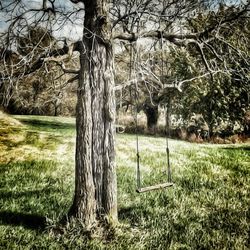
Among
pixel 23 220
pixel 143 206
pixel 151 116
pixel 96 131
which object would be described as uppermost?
pixel 151 116

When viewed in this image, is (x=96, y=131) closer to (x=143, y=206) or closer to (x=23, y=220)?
(x=143, y=206)

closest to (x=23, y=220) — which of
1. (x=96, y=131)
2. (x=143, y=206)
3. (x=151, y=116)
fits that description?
(x=96, y=131)

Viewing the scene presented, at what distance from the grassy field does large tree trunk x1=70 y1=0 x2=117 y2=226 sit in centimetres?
43

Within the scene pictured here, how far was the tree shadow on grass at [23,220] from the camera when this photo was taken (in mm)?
6084

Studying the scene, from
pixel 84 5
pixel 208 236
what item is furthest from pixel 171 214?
pixel 84 5

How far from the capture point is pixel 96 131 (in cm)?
579

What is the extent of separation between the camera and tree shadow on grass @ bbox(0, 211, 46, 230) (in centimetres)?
608

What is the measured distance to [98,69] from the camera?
5.78 m

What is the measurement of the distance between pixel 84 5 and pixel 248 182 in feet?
20.0

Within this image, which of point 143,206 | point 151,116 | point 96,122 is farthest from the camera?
point 151,116

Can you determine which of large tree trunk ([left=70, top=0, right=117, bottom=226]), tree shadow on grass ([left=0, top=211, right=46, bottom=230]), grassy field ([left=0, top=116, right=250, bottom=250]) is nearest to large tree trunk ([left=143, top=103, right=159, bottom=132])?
grassy field ([left=0, top=116, right=250, bottom=250])

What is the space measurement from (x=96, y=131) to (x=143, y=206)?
2116 mm

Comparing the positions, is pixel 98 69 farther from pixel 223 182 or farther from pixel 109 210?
pixel 223 182

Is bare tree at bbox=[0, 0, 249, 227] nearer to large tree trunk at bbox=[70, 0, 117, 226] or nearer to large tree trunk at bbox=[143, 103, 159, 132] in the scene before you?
large tree trunk at bbox=[70, 0, 117, 226]
